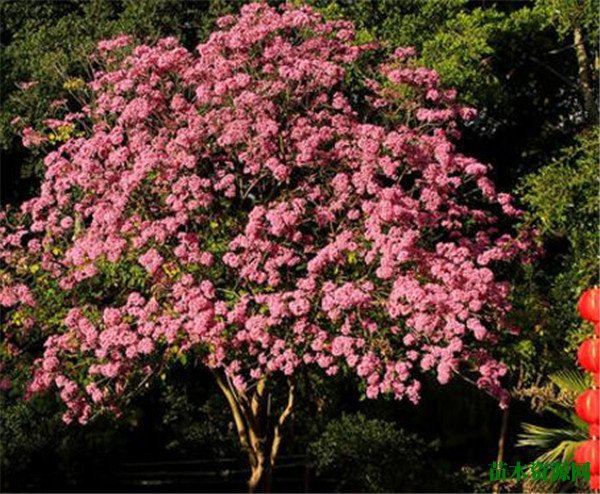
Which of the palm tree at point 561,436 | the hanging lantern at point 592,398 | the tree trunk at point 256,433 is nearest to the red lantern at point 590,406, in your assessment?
the hanging lantern at point 592,398

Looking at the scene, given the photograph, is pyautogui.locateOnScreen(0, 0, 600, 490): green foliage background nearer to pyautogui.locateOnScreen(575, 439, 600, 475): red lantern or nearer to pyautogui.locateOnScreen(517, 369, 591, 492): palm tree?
pyautogui.locateOnScreen(517, 369, 591, 492): palm tree

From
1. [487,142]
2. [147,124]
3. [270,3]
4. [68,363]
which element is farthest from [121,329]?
[487,142]

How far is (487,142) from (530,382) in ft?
11.5

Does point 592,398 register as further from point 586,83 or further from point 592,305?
point 586,83

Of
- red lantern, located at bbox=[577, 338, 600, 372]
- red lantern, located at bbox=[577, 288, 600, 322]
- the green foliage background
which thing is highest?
the green foliage background

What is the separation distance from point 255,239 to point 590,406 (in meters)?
2.66

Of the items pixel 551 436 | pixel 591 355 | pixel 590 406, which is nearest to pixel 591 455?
pixel 590 406

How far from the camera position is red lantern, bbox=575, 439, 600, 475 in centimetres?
596

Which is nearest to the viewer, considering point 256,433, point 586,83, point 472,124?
point 256,433

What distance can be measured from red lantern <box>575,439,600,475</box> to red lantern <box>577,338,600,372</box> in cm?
43

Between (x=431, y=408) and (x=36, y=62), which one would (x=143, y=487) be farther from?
(x=36, y=62)

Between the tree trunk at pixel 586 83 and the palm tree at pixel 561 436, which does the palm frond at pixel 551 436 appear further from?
the tree trunk at pixel 586 83

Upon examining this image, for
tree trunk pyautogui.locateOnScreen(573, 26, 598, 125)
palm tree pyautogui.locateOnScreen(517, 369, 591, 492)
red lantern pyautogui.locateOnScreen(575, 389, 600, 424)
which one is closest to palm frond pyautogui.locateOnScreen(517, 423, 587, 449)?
palm tree pyautogui.locateOnScreen(517, 369, 591, 492)

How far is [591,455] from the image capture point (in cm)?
600
